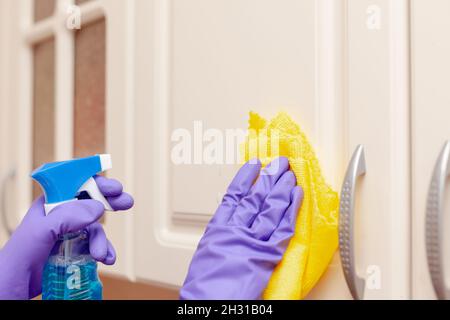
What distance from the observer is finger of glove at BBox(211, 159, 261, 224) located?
55 centimetres

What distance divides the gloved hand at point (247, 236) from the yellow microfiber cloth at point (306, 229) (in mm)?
10

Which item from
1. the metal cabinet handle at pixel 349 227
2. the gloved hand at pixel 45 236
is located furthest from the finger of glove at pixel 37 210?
the metal cabinet handle at pixel 349 227

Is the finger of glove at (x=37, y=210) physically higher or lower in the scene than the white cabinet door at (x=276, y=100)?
lower

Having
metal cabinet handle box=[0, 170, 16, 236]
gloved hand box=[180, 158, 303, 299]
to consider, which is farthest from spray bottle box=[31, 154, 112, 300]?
metal cabinet handle box=[0, 170, 16, 236]

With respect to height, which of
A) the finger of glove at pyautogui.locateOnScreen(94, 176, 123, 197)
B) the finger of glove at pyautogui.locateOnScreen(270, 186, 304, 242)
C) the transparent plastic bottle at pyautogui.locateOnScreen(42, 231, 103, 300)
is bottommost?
the transparent plastic bottle at pyautogui.locateOnScreen(42, 231, 103, 300)

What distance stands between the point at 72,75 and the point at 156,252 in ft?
1.39

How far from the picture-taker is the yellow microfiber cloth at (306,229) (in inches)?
20.0

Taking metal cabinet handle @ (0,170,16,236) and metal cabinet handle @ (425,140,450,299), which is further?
metal cabinet handle @ (0,170,16,236)

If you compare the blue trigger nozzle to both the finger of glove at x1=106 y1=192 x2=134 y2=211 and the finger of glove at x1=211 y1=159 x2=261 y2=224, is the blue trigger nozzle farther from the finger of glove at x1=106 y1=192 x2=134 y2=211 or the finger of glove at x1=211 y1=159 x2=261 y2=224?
the finger of glove at x1=211 y1=159 x2=261 y2=224

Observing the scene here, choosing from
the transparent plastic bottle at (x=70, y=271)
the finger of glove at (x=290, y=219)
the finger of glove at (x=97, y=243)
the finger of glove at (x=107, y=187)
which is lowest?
the transparent plastic bottle at (x=70, y=271)

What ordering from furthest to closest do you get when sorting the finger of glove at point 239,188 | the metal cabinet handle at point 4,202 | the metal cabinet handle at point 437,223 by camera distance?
the metal cabinet handle at point 4,202 → the finger of glove at point 239,188 → the metal cabinet handle at point 437,223

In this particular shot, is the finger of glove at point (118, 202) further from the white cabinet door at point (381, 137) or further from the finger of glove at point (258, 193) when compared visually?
the white cabinet door at point (381, 137)

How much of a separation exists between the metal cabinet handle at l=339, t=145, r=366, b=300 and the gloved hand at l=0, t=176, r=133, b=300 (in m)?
0.27

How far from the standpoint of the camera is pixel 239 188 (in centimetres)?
56
